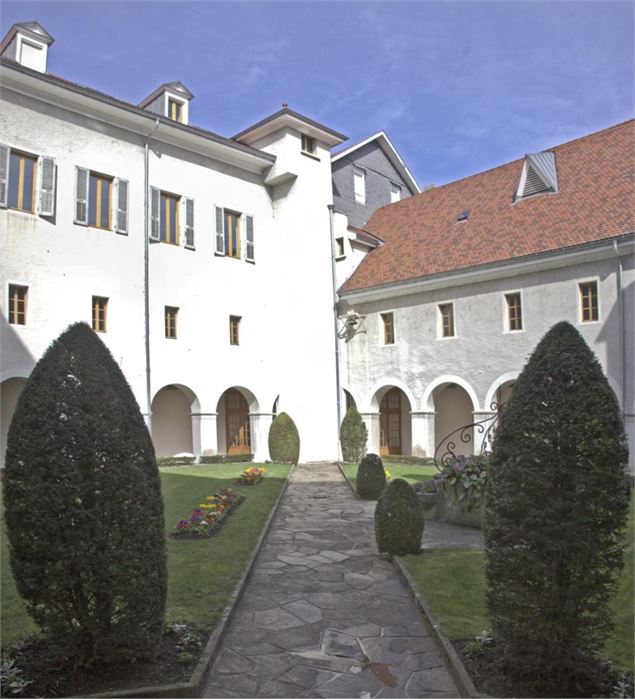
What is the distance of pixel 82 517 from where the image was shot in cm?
455

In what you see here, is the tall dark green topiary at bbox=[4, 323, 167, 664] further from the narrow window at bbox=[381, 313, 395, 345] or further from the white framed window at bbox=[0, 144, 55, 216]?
the narrow window at bbox=[381, 313, 395, 345]

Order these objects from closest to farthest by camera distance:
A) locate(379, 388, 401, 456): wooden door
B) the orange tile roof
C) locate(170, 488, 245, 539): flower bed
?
locate(170, 488, 245, 539): flower bed, the orange tile roof, locate(379, 388, 401, 456): wooden door

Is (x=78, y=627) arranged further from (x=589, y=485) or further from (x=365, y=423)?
(x=365, y=423)

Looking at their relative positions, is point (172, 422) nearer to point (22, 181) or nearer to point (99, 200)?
point (99, 200)

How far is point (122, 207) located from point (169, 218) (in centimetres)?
205

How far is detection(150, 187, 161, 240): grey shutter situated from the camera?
70.5 ft

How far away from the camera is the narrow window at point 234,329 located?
24.1 metres

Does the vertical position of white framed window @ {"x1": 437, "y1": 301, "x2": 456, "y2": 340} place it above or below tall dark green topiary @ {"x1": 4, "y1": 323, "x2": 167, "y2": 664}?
above

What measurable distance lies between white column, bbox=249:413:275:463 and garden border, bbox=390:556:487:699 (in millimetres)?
16924

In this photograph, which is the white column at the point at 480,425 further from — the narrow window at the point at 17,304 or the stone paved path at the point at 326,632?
the narrow window at the point at 17,304

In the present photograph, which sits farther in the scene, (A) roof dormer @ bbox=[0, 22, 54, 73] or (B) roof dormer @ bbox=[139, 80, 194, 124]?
(B) roof dormer @ bbox=[139, 80, 194, 124]

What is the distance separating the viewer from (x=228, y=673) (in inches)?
207

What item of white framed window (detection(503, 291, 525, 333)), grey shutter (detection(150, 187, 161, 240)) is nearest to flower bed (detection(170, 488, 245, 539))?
grey shutter (detection(150, 187, 161, 240))

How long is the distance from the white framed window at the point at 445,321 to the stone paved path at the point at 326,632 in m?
13.7
